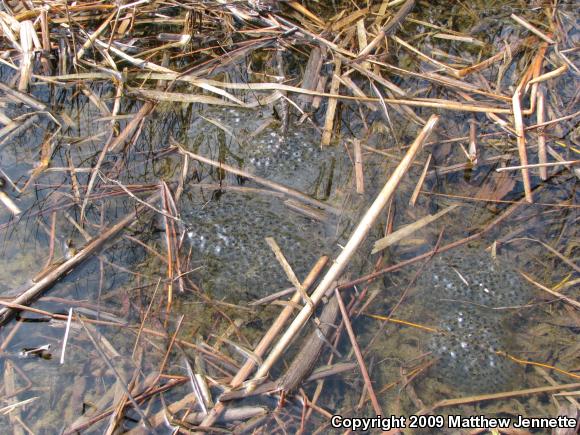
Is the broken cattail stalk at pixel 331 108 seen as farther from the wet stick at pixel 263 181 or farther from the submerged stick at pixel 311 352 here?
the submerged stick at pixel 311 352

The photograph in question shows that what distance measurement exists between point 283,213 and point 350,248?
37cm

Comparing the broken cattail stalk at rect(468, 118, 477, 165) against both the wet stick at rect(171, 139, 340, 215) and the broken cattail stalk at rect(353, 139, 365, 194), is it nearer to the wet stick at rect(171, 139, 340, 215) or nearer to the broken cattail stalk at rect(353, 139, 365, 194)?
the broken cattail stalk at rect(353, 139, 365, 194)

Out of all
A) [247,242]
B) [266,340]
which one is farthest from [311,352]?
[247,242]

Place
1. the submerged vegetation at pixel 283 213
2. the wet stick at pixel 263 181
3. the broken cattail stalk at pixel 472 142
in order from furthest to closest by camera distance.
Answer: the broken cattail stalk at pixel 472 142 → the wet stick at pixel 263 181 → the submerged vegetation at pixel 283 213

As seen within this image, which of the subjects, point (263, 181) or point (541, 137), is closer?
point (263, 181)

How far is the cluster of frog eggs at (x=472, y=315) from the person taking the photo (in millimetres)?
2021

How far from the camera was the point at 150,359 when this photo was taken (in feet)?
6.44

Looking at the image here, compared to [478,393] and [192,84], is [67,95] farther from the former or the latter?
[478,393]

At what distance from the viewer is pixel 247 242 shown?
2320 millimetres

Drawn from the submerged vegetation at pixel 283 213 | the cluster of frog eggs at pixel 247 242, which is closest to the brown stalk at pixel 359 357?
the submerged vegetation at pixel 283 213

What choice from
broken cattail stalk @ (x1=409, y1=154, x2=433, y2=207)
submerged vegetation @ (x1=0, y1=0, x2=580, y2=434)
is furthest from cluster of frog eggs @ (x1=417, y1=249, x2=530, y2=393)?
broken cattail stalk @ (x1=409, y1=154, x2=433, y2=207)

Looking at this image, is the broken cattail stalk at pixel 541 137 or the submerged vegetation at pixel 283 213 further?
the broken cattail stalk at pixel 541 137

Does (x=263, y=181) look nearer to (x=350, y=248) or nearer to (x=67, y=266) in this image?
(x=350, y=248)

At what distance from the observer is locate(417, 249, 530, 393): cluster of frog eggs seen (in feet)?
6.63
